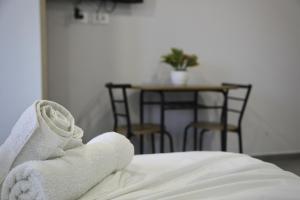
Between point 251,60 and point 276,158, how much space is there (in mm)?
1138

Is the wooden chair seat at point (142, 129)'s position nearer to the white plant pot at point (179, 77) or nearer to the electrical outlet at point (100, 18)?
the white plant pot at point (179, 77)

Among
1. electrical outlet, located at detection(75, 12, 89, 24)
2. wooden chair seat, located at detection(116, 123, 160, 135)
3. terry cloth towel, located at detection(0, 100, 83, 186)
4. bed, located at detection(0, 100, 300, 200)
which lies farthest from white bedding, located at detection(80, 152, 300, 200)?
electrical outlet, located at detection(75, 12, 89, 24)

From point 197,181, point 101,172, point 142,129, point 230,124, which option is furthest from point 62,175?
point 230,124

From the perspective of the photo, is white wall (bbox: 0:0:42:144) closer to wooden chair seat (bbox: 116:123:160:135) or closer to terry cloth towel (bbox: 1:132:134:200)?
wooden chair seat (bbox: 116:123:160:135)

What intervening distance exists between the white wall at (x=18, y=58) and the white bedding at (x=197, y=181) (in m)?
1.22

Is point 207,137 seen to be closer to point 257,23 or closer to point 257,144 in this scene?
point 257,144

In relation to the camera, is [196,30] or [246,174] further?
[196,30]

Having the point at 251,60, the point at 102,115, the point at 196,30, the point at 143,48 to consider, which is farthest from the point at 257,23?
the point at 102,115

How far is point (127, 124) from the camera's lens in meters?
3.19

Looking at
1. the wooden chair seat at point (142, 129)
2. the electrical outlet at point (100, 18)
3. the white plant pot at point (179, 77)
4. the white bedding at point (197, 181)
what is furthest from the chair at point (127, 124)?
the white bedding at point (197, 181)

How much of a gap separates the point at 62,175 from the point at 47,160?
7 centimetres

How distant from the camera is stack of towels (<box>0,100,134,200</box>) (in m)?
0.88

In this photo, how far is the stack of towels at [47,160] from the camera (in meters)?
0.88

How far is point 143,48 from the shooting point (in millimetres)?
3529
